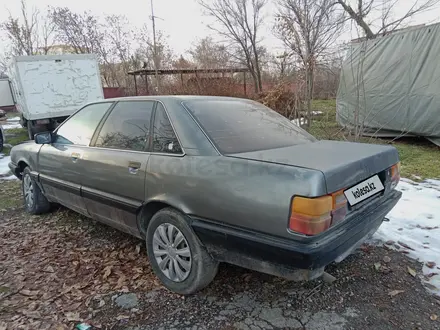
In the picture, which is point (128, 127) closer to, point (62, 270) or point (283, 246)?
point (62, 270)

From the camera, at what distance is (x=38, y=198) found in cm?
408

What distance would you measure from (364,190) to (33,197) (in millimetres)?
4009

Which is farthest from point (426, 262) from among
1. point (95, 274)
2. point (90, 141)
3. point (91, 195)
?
point (90, 141)

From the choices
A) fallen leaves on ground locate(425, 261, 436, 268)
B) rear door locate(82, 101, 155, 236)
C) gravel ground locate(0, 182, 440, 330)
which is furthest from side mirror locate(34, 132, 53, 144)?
fallen leaves on ground locate(425, 261, 436, 268)

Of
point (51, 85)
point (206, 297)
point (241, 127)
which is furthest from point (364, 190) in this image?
point (51, 85)

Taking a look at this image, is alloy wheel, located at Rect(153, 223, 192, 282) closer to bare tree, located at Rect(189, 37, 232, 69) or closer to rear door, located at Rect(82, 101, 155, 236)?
rear door, located at Rect(82, 101, 155, 236)

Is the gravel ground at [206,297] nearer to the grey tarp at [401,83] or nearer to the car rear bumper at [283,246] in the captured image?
the car rear bumper at [283,246]

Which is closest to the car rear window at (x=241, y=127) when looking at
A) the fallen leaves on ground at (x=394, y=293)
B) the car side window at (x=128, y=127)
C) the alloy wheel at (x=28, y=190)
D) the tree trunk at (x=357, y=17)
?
the car side window at (x=128, y=127)

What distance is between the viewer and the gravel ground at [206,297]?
2111mm

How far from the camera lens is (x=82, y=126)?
3428 millimetres

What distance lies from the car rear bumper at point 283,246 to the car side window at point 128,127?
963mm

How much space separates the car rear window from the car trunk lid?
0.49 feet

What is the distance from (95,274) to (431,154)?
6.93 m

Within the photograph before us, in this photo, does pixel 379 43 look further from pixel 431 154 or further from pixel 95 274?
pixel 95 274
